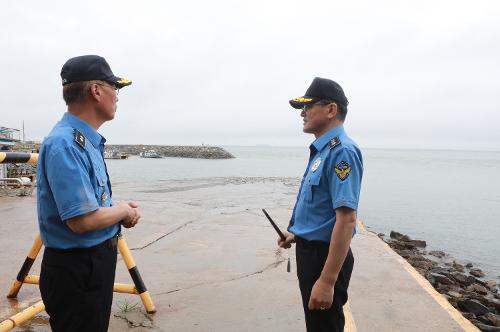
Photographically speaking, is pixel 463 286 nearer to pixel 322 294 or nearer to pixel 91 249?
pixel 322 294

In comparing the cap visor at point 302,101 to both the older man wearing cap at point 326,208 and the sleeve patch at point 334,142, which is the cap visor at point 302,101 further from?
the sleeve patch at point 334,142

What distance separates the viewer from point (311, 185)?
2574 mm

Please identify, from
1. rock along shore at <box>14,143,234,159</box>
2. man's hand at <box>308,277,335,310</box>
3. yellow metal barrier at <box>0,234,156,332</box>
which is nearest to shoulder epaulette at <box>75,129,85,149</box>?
man's hand at <box>308,277,335,310</box>

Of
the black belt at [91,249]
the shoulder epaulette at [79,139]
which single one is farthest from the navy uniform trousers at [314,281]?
the shoulder epaulette at [79,139]

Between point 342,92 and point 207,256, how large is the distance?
4429 millimetres

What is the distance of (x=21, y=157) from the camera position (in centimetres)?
376

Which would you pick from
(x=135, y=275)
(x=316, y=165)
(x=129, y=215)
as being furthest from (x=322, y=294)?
(x=135, y=275)

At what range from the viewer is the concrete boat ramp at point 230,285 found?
3.98 m

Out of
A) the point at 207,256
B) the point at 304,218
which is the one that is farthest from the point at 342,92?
the point at 207,256

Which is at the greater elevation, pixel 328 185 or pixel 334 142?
pixel 334 142

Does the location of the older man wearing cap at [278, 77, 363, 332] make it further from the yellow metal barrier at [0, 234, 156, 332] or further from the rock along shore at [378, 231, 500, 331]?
the rock along shore at [378, 231, 500, 331]

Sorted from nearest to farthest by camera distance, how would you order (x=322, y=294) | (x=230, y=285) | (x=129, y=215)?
(x=129, y=215) < (x=322, y=294) < (x=230, y=285)

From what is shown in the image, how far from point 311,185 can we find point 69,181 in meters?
1.38

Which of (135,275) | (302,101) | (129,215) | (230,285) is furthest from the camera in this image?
(230,285)
